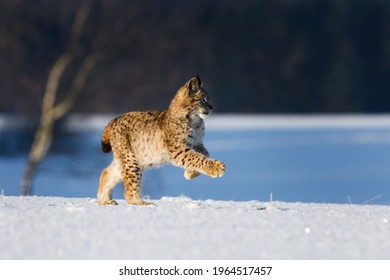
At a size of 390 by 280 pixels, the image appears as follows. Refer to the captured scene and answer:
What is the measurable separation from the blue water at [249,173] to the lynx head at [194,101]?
3.41 m

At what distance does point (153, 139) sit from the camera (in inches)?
268

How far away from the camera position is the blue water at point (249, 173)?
14.0m

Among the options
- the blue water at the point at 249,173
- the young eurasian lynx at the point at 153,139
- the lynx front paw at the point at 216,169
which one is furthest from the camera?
the blue water at the point at 249,173

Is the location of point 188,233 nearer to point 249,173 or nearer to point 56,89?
point 56,89

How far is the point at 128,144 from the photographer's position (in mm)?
6840

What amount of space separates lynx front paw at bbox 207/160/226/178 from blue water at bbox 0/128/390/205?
4.01 metres

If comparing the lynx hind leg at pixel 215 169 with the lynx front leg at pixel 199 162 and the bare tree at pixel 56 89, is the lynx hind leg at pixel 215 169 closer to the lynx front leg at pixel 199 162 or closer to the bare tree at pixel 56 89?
the lynx front leg at pixel 199 162

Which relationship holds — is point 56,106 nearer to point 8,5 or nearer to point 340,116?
point 8,5

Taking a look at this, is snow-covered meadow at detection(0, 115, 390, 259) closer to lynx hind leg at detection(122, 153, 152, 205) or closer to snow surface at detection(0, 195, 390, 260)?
snow surface at detection(0, 195, 390, 260)

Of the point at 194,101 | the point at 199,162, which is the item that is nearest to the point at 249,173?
the point at 194,101

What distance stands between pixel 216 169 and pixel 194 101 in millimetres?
901

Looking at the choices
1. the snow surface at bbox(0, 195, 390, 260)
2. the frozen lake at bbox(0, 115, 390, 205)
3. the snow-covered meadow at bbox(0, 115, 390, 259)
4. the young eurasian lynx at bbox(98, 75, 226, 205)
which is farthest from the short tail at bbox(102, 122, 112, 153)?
the frozen lake at bbox(0, 115, 390, 205)

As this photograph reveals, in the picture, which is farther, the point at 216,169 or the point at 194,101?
the point at 194,101

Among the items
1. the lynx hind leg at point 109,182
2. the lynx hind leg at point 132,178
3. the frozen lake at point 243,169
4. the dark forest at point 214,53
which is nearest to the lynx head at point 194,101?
the lynx hind leg at point 132,178
